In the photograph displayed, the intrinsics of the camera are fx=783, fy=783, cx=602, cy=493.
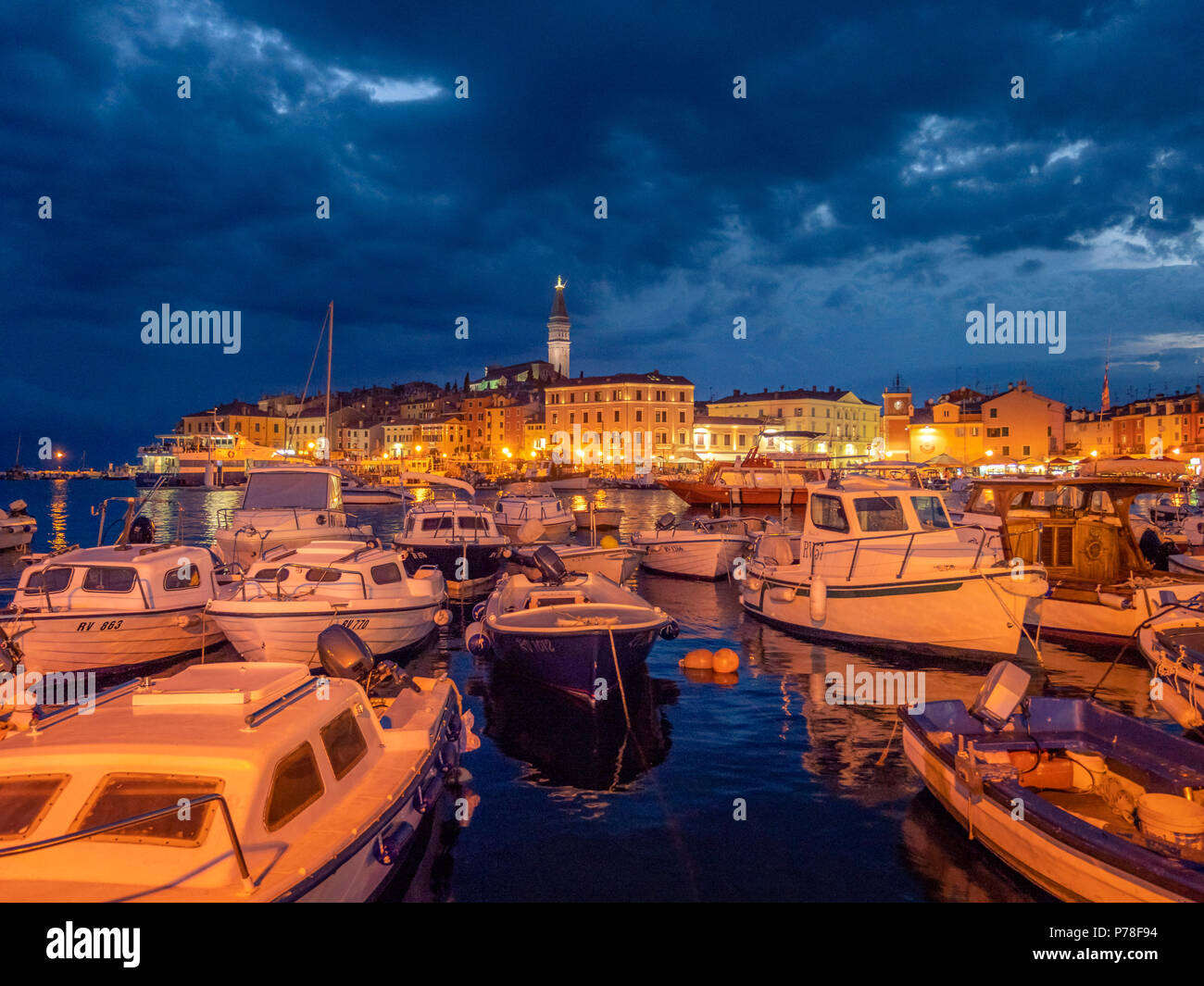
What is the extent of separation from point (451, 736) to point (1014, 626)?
33.5ft

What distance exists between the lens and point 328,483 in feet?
74.8

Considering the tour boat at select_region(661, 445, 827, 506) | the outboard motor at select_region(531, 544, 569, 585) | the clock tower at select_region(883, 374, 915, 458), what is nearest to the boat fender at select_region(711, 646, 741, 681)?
the outboard motor at select_region(531, 544, 569, 585)

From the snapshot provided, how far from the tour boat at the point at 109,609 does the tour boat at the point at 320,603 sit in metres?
0.97

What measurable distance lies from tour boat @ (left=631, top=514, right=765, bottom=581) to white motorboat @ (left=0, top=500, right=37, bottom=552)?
28.8 metres

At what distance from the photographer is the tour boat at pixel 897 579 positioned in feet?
45.5

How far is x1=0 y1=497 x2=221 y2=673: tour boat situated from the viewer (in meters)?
13.0

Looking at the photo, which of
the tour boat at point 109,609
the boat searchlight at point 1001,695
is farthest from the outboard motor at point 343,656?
the boat searchlight at point 1001,695

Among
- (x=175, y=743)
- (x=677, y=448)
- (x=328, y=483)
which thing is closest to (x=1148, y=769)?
(x=175, y=743)

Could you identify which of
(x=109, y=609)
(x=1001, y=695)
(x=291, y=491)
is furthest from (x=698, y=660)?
(x=291, y=491)

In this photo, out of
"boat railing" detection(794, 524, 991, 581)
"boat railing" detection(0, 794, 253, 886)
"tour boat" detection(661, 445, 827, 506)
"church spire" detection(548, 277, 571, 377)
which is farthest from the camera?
"church spire" detection(548, 277, 571, 377)

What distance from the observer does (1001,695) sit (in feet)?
26.8

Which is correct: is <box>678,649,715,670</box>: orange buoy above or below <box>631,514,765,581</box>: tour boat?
below

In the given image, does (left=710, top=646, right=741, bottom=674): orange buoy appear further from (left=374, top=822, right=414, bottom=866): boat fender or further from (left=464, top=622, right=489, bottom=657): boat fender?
(left=374, top=822, right=414, bottom=866): boat fender
